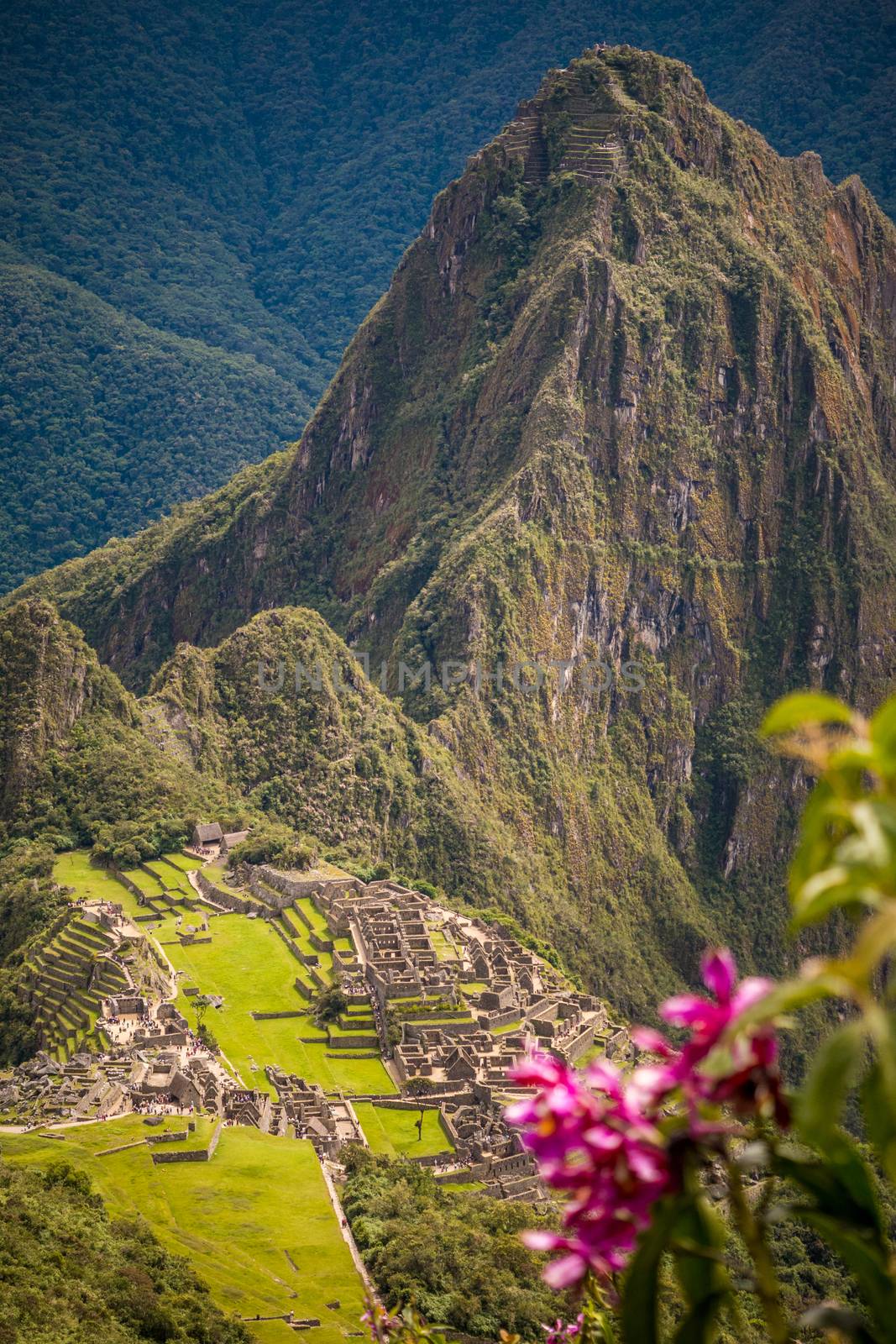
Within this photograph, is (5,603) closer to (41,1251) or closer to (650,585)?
(650,585)

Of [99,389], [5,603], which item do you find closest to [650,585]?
[5,603]

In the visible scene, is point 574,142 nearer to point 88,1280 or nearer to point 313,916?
point 313,916

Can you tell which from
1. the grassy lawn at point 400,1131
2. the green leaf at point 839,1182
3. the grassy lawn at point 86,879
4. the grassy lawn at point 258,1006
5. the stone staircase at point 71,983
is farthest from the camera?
the grassy lawn at point 86,879

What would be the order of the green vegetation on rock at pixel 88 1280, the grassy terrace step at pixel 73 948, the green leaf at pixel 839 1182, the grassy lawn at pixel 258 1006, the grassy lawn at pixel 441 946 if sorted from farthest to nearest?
the grassy lawn at pixel 441 946, the grassy terrace step at pixel 73 948, the grassy lawn at pixel 258 1006, the green vegetation on rock at pixel 88 1280, the green leaf at pixel 839 1182

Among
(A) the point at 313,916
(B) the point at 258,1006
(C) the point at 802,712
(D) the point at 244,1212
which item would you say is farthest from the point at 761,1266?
(A) the point at 313,916

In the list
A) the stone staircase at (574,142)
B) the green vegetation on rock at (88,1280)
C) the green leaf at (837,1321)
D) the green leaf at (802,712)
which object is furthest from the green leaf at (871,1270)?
the stone staircase at (574,142)

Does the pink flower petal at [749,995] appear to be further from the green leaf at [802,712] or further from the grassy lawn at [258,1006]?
the grassy lawn at [258,1006]

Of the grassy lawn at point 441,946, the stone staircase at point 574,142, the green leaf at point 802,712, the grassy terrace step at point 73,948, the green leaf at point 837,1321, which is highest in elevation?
the stone staircase at point 574,142
